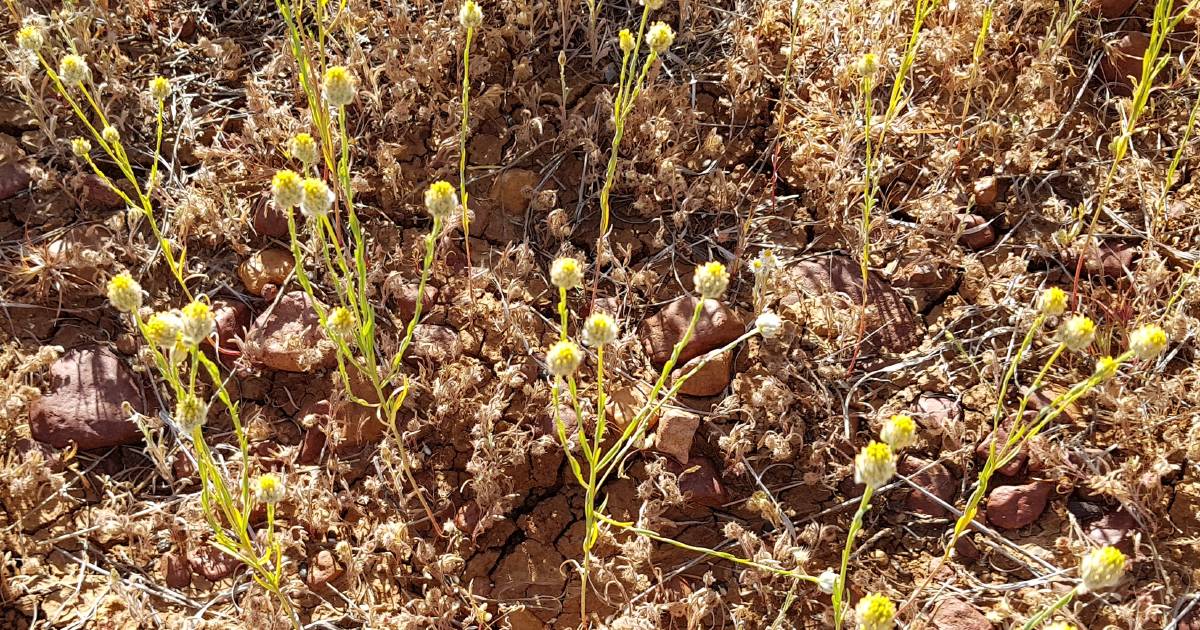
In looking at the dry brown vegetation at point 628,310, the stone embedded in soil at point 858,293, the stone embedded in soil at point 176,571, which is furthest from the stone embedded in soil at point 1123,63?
the stone embedded in soil at point 176,571

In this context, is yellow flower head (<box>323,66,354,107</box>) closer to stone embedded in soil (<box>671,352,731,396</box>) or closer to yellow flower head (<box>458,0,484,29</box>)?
yellow flower head (<box>458,0,484,29</box>)

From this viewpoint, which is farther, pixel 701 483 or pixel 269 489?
pixel 701 483

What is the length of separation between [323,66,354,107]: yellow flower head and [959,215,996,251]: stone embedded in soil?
6.46 ft

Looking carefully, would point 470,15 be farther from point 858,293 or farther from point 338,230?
point 858,293

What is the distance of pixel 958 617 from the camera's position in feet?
7.86

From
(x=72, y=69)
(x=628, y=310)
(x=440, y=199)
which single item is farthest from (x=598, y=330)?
(x=72, y=69)

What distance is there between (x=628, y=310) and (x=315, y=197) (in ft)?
3.82

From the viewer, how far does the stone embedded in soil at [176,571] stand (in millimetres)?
2508

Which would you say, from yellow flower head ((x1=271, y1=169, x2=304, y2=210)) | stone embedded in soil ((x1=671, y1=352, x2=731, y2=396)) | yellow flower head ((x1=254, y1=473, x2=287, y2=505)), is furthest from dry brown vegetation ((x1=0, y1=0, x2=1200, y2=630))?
yellow flower head ((x1=271, y1=169, x2=304, y2=210))

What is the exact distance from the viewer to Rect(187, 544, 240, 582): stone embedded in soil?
2521 millimetres

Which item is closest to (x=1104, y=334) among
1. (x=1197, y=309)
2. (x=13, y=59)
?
(x=1197, y=309)

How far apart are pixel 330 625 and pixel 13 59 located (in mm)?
2162

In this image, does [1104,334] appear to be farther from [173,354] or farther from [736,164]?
Answer: [173,354]

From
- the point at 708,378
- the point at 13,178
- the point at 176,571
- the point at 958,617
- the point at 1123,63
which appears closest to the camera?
the point at 958,617
